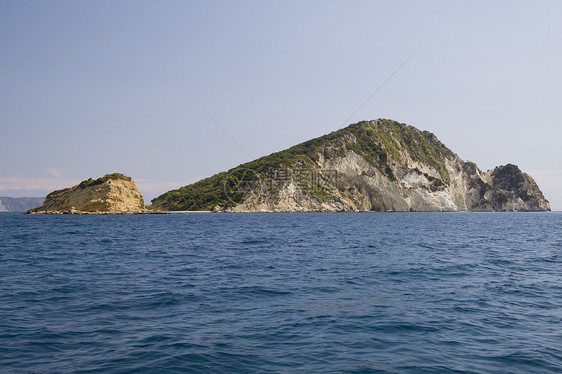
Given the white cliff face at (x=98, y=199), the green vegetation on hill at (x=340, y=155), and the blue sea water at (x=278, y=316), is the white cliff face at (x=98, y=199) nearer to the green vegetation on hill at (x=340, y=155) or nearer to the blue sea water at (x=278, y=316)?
the green vegetation on hill at (x=340, y=155)

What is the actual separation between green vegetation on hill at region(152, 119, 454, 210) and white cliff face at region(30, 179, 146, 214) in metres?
33.6

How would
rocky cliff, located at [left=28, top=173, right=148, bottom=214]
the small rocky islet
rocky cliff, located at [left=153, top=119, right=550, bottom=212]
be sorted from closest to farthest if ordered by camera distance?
rocky cliff, located at [left=28, top=173, right=148, bottom=214]
the small rocky islet
rocky cliff, located at [left=153, top=119, right=550, bottom=212]

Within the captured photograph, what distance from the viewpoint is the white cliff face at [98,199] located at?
112375 mm

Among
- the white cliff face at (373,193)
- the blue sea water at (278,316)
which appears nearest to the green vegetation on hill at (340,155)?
the white cliff face at (373,193)

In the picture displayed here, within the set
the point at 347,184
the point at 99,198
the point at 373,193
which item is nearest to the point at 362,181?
the point at 347,184

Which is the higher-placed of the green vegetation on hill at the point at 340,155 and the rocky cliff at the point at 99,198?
the green vegetation on hill at the point at 340,155

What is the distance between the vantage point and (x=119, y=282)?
17969 millimetres

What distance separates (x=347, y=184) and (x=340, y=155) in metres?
11.8

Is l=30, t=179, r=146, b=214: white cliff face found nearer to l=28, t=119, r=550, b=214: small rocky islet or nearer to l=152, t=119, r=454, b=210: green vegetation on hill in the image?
l=28, t=119, r=550, b=214: small rocky islet

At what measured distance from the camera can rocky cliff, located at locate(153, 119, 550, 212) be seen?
146m

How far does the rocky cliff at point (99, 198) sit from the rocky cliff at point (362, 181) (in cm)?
3286

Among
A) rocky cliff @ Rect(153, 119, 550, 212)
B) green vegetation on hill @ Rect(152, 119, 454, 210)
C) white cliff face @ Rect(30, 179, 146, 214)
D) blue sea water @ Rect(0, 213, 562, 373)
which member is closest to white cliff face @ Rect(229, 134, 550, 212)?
rocky cliff @ Rect(153, 119, 550, 212)

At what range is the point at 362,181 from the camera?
15662 cm

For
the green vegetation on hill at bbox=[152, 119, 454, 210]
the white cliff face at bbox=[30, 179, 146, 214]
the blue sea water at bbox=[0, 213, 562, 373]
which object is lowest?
the blue sea water at bbox=[0, 213, 562, 373]
